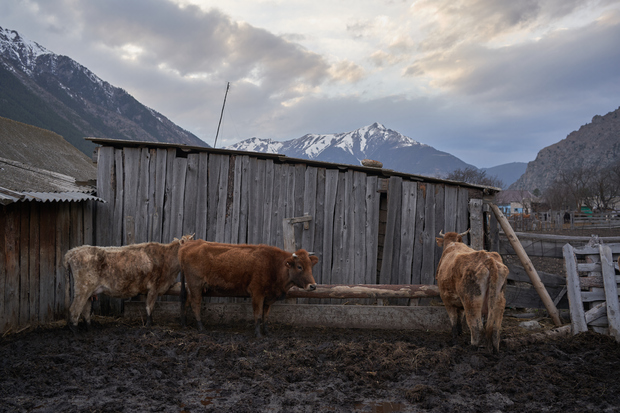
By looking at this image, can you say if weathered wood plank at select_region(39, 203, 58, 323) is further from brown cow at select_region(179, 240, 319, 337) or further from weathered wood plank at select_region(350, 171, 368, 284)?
weathered wood plank at select_region(350, 171, 368, 284)

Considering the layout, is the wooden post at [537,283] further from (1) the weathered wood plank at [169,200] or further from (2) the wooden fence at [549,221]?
(2) the wooden fence at [549,221]

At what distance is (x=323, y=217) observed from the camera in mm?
7918

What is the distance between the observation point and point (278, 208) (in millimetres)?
7859

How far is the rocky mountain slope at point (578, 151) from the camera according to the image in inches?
5202

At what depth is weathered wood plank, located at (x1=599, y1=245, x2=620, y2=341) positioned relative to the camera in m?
5.70

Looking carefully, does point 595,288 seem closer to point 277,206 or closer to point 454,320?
point 454,320

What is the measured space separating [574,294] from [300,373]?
4488 mm

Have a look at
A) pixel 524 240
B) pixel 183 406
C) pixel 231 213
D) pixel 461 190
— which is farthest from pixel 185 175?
pixel 524 240

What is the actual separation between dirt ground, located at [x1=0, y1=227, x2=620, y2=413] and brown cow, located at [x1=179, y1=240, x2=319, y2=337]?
61 centimetres

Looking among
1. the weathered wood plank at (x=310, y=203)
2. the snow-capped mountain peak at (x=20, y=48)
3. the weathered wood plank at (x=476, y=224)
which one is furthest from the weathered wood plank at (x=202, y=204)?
the snow-capped mountain peak at (x=20, y=48)

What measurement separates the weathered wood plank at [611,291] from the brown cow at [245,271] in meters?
4.35

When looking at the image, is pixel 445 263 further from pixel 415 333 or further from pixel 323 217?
pixel 323 217

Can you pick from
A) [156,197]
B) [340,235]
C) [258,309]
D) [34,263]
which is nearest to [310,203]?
[340,235]

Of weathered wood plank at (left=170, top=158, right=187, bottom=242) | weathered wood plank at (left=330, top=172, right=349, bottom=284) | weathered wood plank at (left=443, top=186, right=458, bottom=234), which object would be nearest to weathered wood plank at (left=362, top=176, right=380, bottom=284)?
weathered wood plank at (left=330, top=172, right=349, bottom=284)
